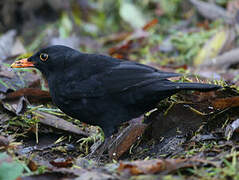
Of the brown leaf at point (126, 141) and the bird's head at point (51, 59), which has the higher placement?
the bird's head at point (51, 59)

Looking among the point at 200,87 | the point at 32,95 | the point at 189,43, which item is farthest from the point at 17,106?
the point at 189,43

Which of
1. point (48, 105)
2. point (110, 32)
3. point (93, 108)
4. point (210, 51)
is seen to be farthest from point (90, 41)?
point (93, 108)

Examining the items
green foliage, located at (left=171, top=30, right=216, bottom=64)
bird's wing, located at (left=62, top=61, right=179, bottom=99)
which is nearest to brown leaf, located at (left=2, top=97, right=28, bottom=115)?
bird's wing, located at (left=62, top=61, right=179, bottom=99)

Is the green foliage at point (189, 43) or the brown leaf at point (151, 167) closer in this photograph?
the brown leaf at point (151, 167)

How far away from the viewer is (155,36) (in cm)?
926

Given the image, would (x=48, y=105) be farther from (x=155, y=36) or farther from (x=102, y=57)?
(x=155, y=36)

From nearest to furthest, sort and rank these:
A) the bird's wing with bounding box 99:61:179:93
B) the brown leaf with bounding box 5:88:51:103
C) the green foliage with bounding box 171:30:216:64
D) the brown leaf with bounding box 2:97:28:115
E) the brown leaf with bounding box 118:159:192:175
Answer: the brown leaf with bounding box 118:159:192:175 → the bird's wing with bounding box 99:61:179:93 → the brown leaf with bounding box 2:97:28:115 → the brown leaf with bounding box 5:88:51:103 → the green foliage with bounding box 171:30:216:64

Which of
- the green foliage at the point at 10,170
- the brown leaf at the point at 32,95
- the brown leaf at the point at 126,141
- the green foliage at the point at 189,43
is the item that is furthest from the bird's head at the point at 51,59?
the green foliage at the point at 189,43

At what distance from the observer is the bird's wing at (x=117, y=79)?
4.03m

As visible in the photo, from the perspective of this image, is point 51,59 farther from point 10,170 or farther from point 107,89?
point 10,170

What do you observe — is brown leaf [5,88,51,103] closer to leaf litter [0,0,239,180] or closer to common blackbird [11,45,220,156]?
leaf litter [0,0,239,180]

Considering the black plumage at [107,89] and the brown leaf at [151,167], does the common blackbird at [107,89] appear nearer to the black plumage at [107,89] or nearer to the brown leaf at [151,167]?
the black plumage at [107,89]

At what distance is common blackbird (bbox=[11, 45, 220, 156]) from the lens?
160 inches

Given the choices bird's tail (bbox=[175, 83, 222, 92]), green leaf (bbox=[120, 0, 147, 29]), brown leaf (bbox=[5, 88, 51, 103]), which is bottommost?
brown leaf (bbox=[5, 88, 51, 103])
